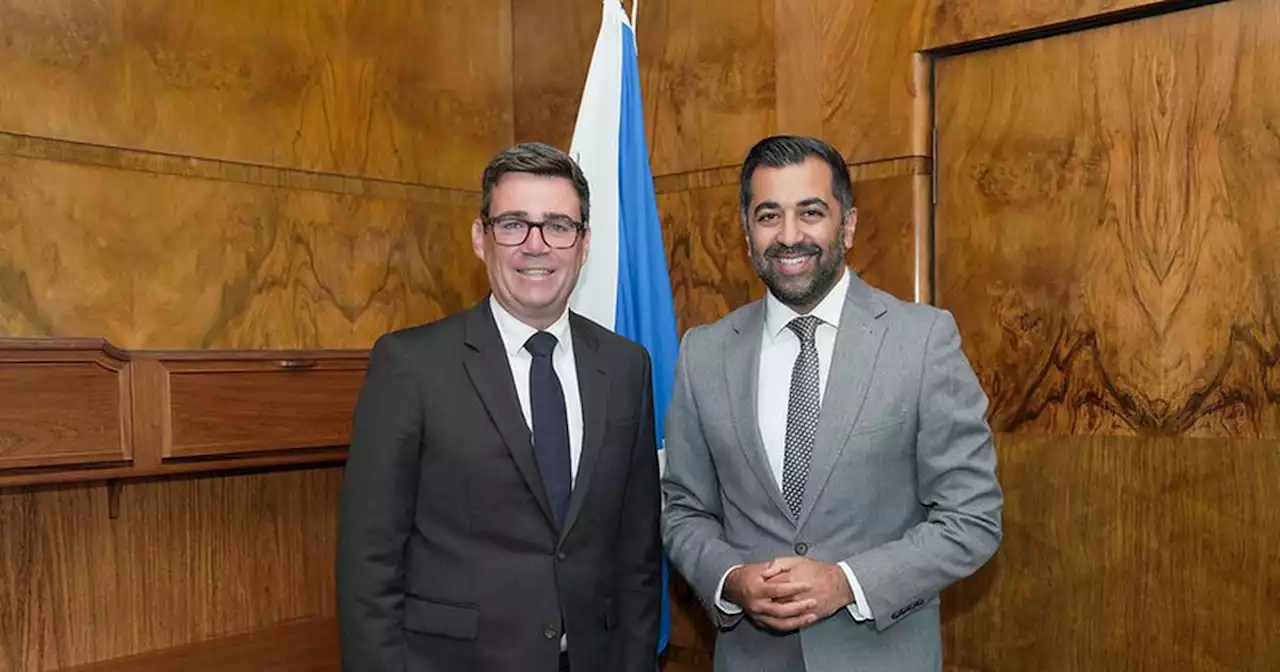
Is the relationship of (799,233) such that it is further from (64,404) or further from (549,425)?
(64,404)

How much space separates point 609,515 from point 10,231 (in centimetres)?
167

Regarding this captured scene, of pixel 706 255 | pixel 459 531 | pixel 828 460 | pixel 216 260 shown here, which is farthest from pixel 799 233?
pixel 216 260

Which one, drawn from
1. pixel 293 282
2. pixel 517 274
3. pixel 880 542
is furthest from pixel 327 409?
pixel 880 542

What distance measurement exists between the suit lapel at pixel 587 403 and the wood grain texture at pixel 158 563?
147 centimetres

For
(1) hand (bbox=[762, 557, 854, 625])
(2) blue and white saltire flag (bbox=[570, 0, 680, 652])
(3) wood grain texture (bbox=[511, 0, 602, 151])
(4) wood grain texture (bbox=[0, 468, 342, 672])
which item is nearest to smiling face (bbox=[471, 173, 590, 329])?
(1) hand (bbox=[762, 557, 854, 625])

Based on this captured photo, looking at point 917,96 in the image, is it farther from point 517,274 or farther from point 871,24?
point 517,274

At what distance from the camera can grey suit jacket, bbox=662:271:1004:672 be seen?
72.4 inches

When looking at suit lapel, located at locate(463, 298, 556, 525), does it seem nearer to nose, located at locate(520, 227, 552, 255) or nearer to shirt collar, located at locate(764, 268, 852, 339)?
nose, located at locate(520, 227, 552, 255)

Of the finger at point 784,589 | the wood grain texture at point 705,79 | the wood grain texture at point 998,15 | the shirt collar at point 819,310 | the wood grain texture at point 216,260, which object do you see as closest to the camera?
the finger at point 784,589

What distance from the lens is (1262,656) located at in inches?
93.2

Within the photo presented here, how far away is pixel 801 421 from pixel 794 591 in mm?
306

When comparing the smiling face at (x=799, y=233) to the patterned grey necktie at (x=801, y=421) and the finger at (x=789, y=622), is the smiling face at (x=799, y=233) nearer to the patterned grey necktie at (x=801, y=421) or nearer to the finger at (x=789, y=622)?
the patterned grey necktie at (x=801, y=421)

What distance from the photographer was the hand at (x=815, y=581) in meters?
1.78

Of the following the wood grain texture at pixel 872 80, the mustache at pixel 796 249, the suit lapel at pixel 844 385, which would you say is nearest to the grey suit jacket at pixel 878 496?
the suit lapel at pixel 844 385
